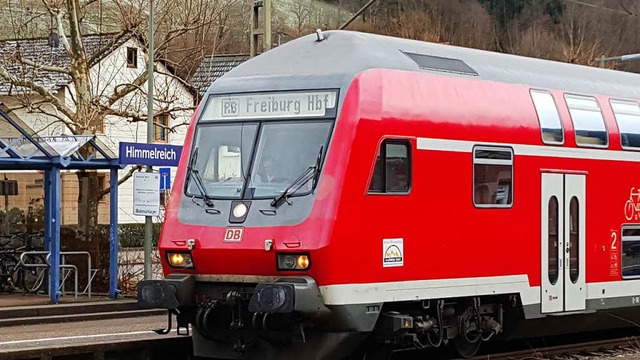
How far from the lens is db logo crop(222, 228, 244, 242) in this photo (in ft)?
39.1

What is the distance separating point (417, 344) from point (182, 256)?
263 cm

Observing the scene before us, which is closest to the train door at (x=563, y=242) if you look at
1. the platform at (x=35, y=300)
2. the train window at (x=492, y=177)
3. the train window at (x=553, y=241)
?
the train window at (x=553, y=241)

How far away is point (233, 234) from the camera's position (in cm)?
1197

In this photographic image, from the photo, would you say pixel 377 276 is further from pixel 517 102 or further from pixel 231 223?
pixel 517 102

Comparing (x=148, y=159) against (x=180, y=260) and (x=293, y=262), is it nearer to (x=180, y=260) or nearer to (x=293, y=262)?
(x=180, y=260)

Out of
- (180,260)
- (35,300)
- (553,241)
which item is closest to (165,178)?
(35,300)

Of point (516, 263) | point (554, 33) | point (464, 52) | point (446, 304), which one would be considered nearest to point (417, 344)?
point (446, 304)

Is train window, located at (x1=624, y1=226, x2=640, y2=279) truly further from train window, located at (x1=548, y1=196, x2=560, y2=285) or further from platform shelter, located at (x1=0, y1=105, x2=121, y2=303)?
platform shelter, located at (x1=0, y1=105, x2=121, y2=303)

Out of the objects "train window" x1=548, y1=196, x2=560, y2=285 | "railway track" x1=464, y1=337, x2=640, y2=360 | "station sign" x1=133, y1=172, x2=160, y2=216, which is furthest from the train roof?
"station sign" x1=133, y1=172, x2=160, y2=216

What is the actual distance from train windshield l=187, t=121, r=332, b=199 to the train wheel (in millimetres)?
2935

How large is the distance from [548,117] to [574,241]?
1.52 m

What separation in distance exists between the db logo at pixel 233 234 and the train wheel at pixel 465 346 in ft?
9.83

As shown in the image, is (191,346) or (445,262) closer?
(445,262)

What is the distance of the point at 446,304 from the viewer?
1280cm
